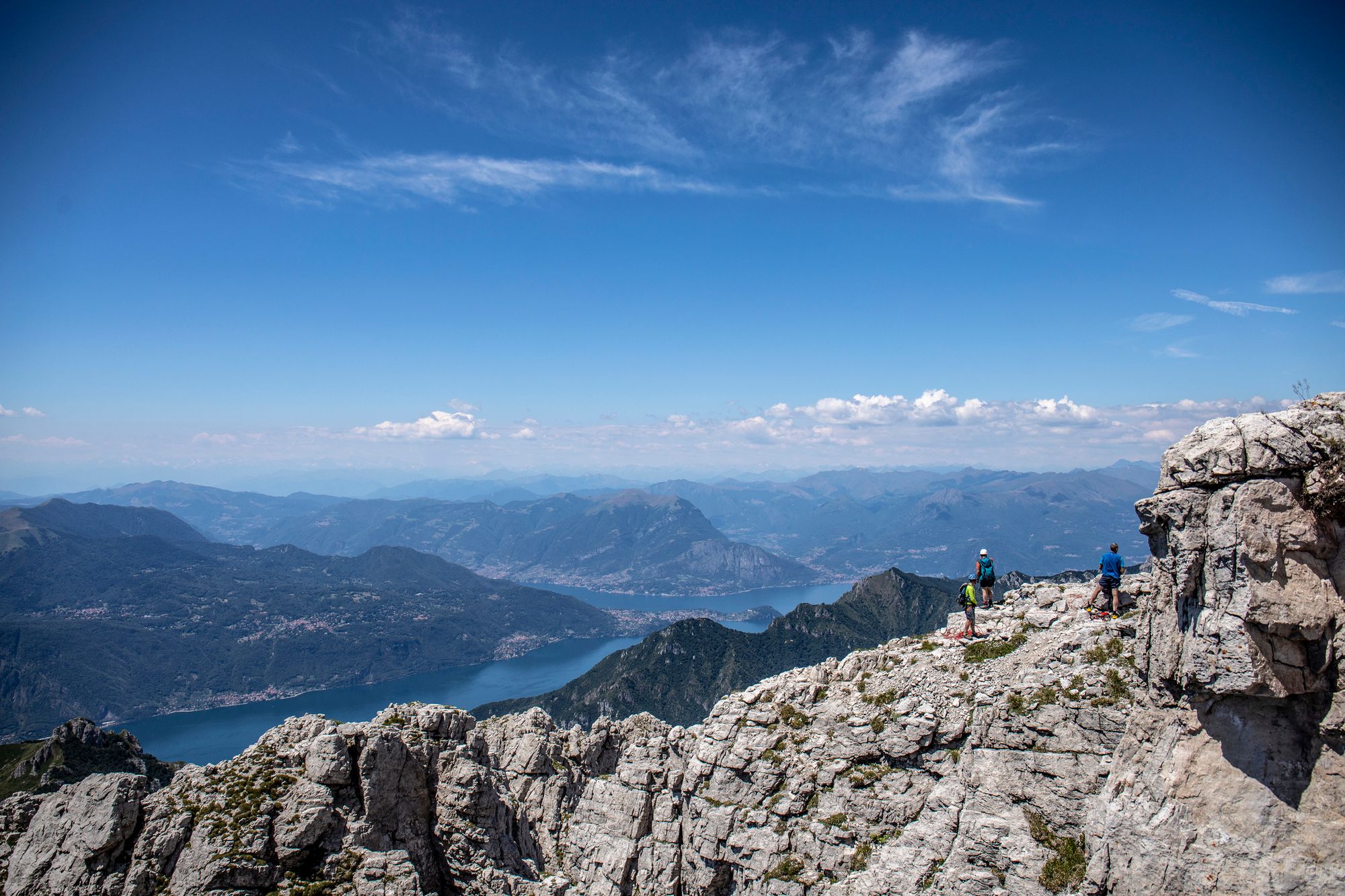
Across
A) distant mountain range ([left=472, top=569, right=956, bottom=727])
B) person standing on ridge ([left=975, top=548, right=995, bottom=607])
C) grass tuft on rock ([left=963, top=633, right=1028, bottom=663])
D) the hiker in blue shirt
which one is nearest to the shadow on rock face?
the hiker in blue shirt

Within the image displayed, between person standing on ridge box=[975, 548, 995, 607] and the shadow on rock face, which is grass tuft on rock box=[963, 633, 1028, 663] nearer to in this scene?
person standing on ridge box=[975, 548, 995, 607]

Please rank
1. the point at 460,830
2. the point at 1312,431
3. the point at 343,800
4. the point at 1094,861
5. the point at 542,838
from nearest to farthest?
the point at 1312,431 → the point at 1094,861 → the point at 343,800 → the point at 460,830 → the point at 542,838

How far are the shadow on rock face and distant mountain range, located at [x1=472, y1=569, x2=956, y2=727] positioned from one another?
488 feet

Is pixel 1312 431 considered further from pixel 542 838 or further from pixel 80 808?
pixel 80 808

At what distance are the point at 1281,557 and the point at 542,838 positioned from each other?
3050 centimetres

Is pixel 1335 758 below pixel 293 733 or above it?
above

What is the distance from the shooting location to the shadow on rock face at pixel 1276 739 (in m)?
13.0

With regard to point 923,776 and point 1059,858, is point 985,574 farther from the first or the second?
point 1059,858

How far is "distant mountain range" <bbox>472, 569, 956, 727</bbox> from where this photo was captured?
162 meters

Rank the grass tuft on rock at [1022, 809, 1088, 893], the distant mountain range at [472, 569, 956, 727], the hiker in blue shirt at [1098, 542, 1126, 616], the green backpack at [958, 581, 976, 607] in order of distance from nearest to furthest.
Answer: the grass tuft on rock at [1022, 809, 1088, 893] < the hiker in blue shirt at [1098, 542, 1126, 616] < the green backpack at [958, 581, 976, 607] < the distant mountain range at [472, 569, 956, 727]

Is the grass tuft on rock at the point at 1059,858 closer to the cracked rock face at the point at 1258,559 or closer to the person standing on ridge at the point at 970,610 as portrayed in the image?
the cracked rock face at the point at 1258,559

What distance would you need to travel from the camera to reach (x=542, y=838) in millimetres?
29688

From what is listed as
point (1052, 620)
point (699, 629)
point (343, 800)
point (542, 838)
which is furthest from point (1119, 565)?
point (699, 629)

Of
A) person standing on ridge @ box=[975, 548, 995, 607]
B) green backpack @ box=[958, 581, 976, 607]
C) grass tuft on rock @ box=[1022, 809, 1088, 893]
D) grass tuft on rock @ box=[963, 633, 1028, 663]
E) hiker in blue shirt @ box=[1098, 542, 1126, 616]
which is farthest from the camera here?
person standing on ridge @ box=[975, 548, 995, 607]
